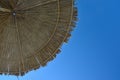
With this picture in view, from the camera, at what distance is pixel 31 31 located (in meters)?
4.65

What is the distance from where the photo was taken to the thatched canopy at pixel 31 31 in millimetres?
4402

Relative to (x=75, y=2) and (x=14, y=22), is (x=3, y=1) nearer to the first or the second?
(x=14, y=22)

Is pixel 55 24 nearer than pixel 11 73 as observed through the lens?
Yes

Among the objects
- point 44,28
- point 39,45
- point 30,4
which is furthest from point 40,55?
point 30,4

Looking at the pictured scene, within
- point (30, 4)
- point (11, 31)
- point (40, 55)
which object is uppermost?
point (30, 4)

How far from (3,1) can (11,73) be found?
1.29 metres

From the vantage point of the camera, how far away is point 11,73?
495 cm

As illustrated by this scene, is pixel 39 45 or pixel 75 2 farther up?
pixel 75 2

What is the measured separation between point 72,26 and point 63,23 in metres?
0.17

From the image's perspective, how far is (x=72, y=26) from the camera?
4.64 m

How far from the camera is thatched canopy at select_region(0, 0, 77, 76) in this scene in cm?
440

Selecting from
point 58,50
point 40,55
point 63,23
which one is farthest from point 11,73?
point 63,23

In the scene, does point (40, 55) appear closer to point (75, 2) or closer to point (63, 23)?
point (63, 23)

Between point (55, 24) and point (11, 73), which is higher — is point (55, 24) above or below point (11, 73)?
above
